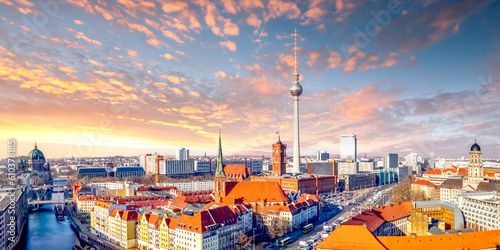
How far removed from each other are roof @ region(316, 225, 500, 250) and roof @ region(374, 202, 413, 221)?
1503 cm

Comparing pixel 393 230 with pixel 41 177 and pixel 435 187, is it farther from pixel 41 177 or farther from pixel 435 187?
pixel 41 177

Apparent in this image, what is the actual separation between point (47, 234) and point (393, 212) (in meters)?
55.9

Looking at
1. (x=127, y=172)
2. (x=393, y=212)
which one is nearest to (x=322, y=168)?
(x=127, y=172)

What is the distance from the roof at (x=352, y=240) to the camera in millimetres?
32344

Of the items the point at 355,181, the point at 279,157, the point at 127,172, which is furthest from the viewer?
the point at 127,172

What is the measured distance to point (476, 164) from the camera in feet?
238

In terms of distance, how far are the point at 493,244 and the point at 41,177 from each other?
481 ft

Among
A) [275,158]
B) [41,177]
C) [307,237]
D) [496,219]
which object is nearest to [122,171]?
[41,177]

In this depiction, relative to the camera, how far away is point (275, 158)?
107m

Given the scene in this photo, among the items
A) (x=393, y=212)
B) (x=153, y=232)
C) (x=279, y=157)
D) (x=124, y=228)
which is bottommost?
(x=124, y=228)

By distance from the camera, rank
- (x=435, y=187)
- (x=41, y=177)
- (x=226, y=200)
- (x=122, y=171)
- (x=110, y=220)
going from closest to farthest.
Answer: (x=110, y=220) < (x=226, y=200) < (x=435, y=187) < (x=41, y=177) < (x=122, y=171)

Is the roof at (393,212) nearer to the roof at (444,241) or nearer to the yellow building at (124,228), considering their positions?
the roof at (444,241)

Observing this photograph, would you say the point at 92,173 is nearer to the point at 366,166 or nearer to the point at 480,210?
the point at 366,166

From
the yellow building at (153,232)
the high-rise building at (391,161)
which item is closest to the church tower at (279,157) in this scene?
the yellow building at (153,232)
